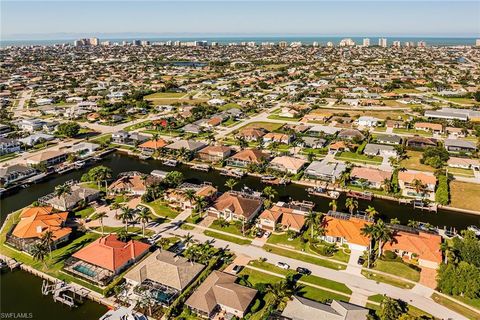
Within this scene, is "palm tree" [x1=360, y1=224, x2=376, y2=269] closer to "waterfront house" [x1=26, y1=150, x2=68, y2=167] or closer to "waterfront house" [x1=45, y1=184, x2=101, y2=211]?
"waterfront house" [x1=45, y1=184, x2=101, y2=211]

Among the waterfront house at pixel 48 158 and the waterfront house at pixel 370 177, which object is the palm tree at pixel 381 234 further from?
the waterfront house at pixel 48 158

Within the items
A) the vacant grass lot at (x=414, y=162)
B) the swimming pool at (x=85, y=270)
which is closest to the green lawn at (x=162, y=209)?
the swimming pool at (x=85, y=270)

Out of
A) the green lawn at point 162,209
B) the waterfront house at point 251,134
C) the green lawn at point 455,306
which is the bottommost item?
the green lawn at point 455,306

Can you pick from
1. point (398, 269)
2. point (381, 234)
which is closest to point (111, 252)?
point (381, 234)

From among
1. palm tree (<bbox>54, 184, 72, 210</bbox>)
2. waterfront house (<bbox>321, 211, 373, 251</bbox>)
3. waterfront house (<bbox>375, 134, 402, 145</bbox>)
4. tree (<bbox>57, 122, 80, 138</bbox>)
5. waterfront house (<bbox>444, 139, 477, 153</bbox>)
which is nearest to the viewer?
waterfront house (<bbox>321, 211, 373, 251</bbox>)

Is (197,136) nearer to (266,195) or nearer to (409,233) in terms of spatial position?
(266,195)

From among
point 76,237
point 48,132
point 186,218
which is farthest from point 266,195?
point 48,132

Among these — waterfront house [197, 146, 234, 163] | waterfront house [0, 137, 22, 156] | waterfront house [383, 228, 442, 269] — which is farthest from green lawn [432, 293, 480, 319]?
waterfront house [0, 137, 22, 156]
